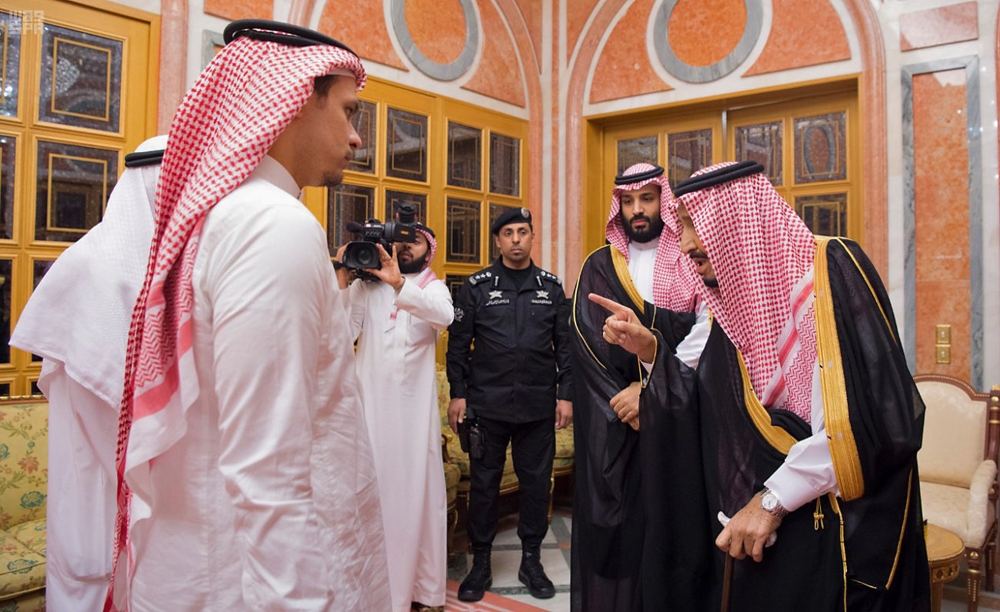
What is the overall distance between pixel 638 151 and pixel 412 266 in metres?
2.51

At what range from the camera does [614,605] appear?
2.30 meters

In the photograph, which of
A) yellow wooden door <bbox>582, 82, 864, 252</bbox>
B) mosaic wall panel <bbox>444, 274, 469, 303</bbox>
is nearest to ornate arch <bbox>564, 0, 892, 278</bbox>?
yellow wooden door <bbox>582, 82, 864, 252</bbox>

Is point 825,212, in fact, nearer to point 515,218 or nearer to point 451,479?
point 515,218

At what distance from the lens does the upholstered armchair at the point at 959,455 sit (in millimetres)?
3076

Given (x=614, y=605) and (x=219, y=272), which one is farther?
(x=614, y=605)

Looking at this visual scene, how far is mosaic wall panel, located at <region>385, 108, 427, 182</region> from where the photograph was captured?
4.30 meters

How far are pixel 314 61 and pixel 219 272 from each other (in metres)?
0.39

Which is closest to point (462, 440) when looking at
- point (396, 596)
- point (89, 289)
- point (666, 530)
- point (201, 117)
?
point (396, 596)

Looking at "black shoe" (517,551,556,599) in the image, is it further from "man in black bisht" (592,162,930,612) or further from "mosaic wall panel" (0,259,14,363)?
"mosaic wall panel" (0,259,14,363)

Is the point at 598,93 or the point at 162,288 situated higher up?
the point at 598,93

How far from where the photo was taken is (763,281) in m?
1.54

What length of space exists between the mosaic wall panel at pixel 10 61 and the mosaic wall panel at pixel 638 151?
11.3 feet

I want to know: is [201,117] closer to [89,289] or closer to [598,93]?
[89,289]

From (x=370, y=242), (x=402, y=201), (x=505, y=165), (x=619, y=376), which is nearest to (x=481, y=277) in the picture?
(x=370, y=242)
